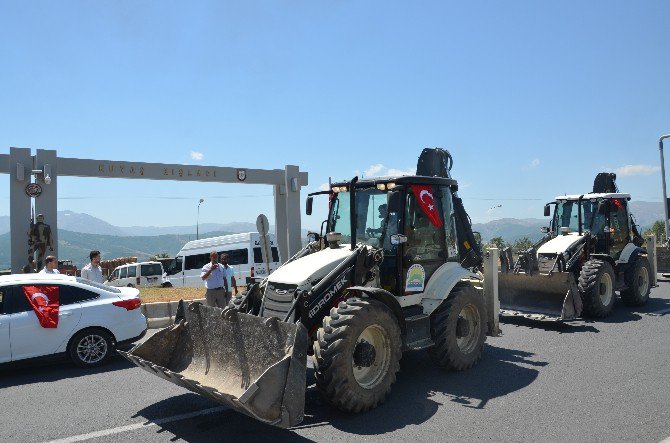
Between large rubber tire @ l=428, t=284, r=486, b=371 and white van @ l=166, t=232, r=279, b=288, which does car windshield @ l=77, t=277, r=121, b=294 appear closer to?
large rubber tire @ l=428, t=284, r=486, b=371

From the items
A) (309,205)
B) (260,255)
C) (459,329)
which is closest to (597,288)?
(459,329)

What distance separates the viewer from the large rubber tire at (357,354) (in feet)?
17.5

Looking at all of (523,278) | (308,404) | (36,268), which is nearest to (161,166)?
(36,268)

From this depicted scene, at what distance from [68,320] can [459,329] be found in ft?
19.1

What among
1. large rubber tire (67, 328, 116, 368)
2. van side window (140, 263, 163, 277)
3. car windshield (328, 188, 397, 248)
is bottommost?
large rubber tire (67, 328, 116, 368)

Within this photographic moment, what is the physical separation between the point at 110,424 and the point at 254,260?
14676 millimetres

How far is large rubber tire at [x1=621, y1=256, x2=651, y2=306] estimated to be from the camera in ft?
39.3

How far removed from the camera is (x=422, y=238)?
7.27m

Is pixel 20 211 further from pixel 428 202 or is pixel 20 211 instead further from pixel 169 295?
pixel 428 202

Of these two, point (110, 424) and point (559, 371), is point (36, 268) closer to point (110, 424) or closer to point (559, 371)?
point (110, 424)

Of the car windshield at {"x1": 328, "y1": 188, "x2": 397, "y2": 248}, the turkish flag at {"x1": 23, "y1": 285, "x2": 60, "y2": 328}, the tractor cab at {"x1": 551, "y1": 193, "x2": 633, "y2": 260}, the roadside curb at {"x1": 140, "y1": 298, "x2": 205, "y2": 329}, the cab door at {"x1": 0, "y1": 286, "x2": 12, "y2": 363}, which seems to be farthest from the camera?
the tractor cab at {"x1": 551, "y1": 193, "x2": 633, "y2": 260}

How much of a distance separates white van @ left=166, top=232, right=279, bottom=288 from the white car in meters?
9.99

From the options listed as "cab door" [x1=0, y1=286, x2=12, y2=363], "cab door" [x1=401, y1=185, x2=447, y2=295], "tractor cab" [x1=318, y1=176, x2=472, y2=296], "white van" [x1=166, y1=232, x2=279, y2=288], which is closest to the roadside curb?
"cab door" [x1=0, y1=286, x2=12, y2=363]

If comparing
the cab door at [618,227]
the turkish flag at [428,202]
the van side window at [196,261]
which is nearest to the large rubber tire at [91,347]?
the turkish flag at [428,202]
